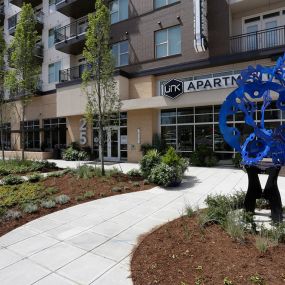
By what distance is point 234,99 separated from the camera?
20.7ft

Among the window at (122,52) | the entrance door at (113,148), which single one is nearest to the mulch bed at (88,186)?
the entrance door at (113,148)

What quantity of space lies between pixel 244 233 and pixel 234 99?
3.02 m

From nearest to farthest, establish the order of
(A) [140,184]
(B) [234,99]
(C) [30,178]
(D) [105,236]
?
(D) [105,236] < (B) [234,99] < (A) [140,184] < (C) [30,178]

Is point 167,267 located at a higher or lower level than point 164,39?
lower

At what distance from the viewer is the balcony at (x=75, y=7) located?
71.8 ft

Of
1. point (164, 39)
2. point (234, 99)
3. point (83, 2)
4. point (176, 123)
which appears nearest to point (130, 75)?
A: point (164, 39)

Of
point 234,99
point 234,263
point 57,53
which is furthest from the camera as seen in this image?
point 57,53

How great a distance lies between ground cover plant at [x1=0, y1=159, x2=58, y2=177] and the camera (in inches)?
566

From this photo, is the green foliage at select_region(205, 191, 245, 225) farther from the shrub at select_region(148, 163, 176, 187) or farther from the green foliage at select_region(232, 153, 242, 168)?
the green foliage at select_region(232, 153, 242, 168)

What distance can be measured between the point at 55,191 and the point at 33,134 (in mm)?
19587

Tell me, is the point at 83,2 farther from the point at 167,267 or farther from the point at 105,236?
the point at 167,267

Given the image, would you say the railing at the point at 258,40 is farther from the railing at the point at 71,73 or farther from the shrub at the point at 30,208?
the shrub at the point at 30,208

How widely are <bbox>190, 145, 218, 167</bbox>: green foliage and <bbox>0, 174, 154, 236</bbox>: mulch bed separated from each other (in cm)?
549

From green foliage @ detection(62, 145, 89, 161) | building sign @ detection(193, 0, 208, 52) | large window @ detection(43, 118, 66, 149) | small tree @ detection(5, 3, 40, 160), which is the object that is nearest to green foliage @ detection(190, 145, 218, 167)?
building sign @ detection(193, 0, 208, 52)
